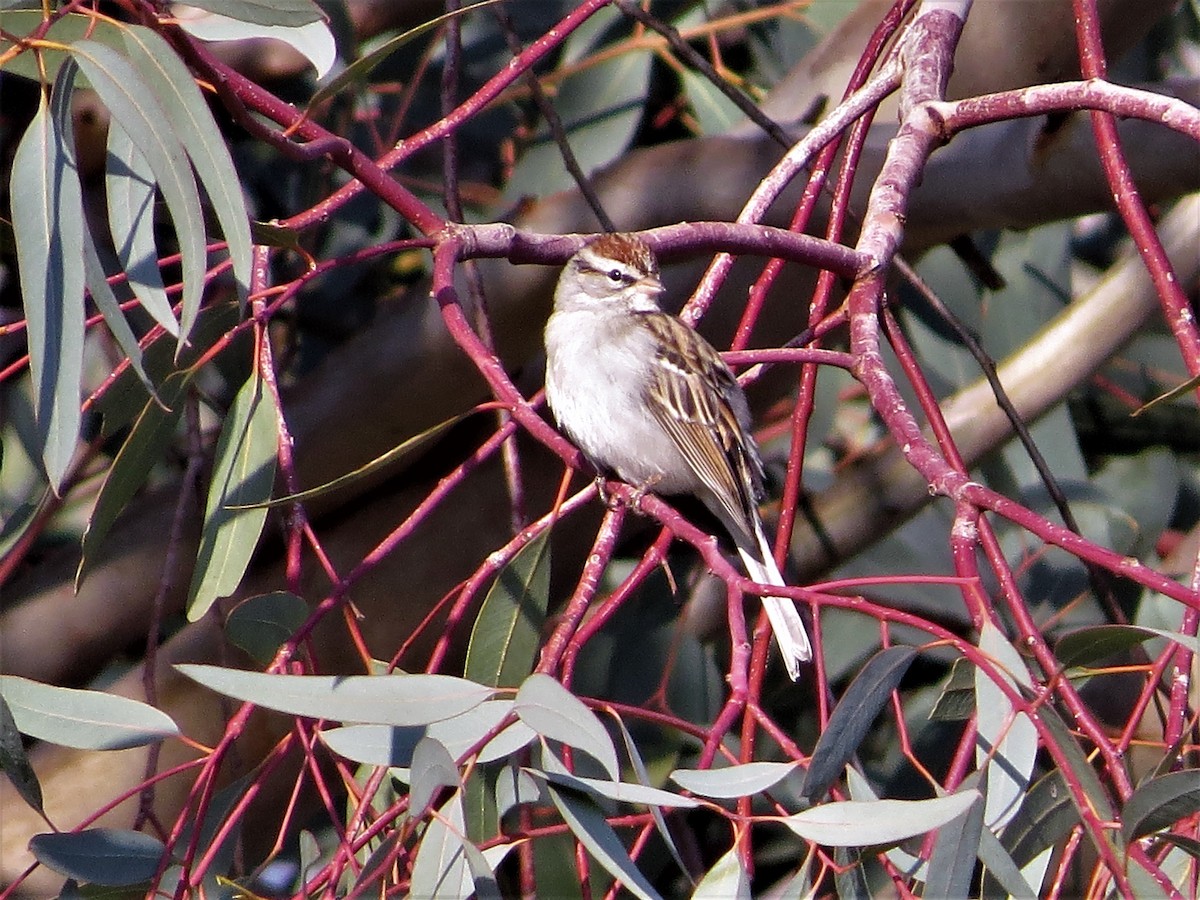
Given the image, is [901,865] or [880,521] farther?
[880,521]

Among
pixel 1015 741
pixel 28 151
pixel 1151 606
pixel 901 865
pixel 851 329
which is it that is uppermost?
pixel 28 151

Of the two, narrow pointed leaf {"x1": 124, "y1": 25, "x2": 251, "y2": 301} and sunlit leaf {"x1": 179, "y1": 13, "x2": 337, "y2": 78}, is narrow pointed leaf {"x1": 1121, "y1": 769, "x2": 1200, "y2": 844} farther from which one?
sunlit leaf {"x1": 179, "y1": 13, "x2": 337, "y2": 78}

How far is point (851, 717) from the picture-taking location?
146 cm

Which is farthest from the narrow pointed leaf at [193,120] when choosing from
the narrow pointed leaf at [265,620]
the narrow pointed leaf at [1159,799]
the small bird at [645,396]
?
the small bird at [645,396]

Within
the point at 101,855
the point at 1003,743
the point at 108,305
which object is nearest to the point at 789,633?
the point at 1003,743

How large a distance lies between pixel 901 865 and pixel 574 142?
2.64m

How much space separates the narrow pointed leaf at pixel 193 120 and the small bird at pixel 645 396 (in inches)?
45.8

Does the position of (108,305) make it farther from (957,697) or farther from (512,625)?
(957,697)

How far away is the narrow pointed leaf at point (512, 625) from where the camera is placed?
1.97 metres

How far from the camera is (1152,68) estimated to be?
4832 millimetres

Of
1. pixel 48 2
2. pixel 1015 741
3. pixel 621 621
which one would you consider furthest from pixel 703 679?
pixel 48 2

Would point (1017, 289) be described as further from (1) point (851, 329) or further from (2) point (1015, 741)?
(2) point (1015, 741)

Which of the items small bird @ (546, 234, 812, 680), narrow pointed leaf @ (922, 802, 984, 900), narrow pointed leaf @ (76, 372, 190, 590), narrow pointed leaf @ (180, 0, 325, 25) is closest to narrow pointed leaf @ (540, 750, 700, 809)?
narrow pointed leaf @ (922, 802, 984, 900)

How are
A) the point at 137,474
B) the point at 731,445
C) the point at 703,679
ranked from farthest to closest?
1. the point at 703,679
2. the point at 731,445
3. the point at 137,474
